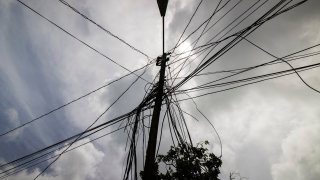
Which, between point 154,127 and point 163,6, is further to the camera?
point 163,6

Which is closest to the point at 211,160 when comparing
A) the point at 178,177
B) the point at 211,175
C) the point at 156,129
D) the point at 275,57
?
the point at 211,175

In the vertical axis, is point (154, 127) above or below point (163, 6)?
below

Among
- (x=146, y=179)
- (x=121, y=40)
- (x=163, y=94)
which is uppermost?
(x=121, y=40)

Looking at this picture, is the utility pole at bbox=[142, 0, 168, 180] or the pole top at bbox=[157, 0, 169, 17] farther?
the pole top at bbox=[157, 0, 169, 17]

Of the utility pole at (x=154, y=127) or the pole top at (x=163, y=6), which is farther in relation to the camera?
the pole top at (x=163, y=6)

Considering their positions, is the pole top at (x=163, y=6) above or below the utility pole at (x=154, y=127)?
above

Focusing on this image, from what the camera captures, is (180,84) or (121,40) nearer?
(180,84)

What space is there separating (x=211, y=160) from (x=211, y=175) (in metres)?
1.01

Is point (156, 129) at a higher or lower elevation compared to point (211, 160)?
lower

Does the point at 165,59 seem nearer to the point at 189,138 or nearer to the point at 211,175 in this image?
the point at 189,138

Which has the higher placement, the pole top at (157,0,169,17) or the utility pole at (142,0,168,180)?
the pole top at (157,0,169,17)

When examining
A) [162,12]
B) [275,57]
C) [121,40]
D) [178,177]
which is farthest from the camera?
[178,177]

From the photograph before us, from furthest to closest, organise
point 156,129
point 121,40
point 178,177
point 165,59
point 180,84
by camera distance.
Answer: point 178,177
point 121,40
point 165,59
point 180,84
point 156,129

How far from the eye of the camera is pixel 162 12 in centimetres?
520
